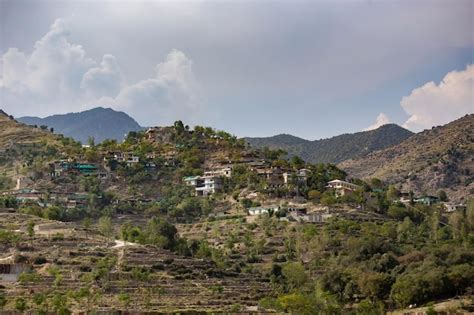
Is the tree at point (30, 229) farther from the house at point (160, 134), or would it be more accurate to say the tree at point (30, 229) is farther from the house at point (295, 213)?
the house at point (160, 134)

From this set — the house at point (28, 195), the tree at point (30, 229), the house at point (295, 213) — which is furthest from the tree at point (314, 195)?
the tree at point (30, 229)

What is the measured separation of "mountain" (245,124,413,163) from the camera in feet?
500

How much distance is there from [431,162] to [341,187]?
103 feet

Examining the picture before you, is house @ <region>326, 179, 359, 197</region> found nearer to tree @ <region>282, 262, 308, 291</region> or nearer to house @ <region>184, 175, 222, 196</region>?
house @ <region>184, 175, 222, 196</region>

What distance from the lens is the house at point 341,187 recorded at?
8619 centimetres

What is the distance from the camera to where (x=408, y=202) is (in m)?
89.2

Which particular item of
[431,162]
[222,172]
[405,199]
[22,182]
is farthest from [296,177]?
[431,162]

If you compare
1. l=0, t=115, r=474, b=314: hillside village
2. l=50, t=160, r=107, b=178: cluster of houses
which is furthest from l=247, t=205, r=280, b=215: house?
l=50, t=160, r=107, b=178: cluster of houses

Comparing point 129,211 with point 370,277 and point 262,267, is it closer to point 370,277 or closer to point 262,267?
point 262,267

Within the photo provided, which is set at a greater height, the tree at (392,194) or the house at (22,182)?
the house at (22,182)

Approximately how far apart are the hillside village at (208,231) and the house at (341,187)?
26 cm

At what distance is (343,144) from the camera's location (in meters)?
159

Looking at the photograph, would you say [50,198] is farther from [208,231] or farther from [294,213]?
[294,213]

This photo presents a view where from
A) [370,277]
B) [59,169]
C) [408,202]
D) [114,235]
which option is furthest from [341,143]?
[370,277]
